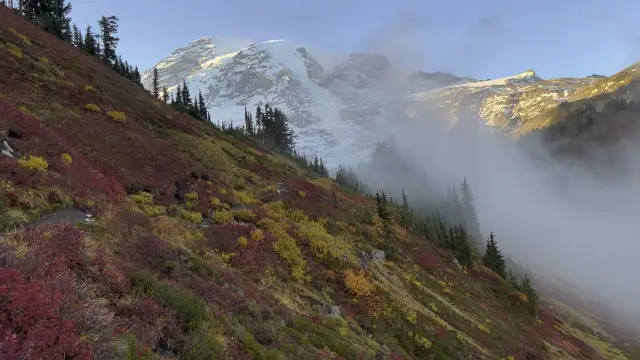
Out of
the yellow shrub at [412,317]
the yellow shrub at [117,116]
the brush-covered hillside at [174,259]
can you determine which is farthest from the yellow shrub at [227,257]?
the yellow shrub at [117,116]

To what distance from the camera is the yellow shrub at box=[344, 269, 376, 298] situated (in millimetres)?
25445

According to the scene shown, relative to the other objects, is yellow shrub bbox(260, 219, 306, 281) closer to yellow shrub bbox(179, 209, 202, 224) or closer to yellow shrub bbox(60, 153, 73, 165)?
yellow shrub bbox(179, 209, 202, 224)

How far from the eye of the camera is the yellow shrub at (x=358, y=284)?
25.4 m

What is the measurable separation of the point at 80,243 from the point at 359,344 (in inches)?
516

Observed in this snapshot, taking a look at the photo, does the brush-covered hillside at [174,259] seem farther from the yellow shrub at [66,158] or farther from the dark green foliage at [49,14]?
the dark green foliage at [49,14]

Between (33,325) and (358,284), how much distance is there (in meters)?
21.6

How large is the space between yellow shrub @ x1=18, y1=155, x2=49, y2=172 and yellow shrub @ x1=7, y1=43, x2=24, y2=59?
Answer: 21.9 meters

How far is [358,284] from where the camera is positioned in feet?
85.8

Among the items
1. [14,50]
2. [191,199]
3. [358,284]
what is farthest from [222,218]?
[14,50]

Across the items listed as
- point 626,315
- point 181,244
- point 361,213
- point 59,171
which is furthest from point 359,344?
point 626,315

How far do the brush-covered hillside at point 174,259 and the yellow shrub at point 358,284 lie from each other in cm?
12

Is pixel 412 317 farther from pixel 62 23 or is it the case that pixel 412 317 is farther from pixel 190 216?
pixel 62 23

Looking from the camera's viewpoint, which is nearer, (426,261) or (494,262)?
(426,261)

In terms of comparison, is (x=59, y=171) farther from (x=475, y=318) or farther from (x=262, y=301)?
(x=475, y=318)
